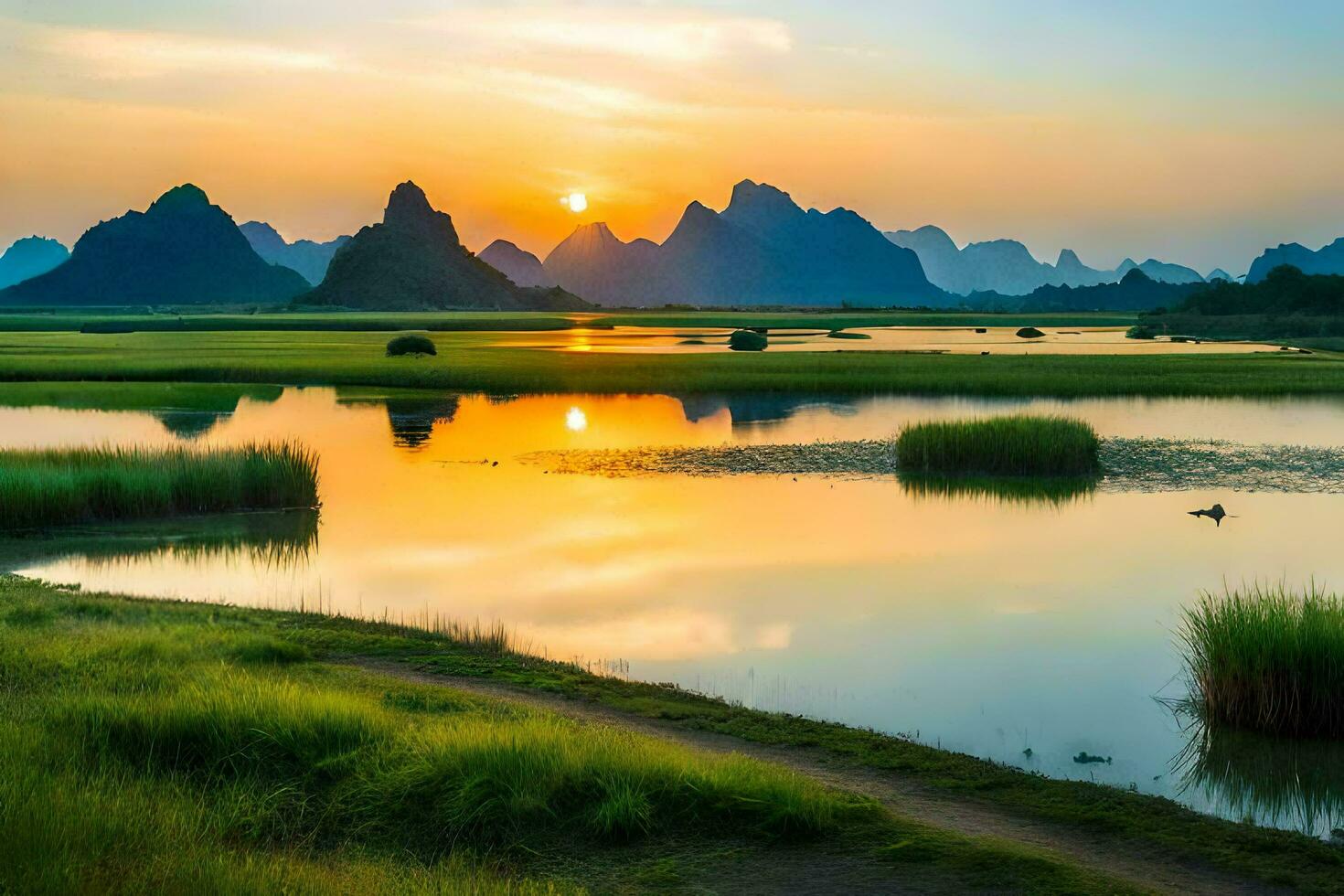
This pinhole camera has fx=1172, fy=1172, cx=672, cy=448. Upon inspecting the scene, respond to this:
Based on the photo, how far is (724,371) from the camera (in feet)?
213

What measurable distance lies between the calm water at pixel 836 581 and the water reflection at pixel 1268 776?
0.16 feet

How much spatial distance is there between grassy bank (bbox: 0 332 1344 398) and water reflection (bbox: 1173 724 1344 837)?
43055mm

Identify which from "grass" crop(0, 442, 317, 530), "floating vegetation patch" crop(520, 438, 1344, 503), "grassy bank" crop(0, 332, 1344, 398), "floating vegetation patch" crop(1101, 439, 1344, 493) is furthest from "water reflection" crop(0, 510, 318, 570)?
"grassy bank" crop(0, 332, 1344, 398)

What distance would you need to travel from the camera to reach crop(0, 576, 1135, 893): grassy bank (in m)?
7.80

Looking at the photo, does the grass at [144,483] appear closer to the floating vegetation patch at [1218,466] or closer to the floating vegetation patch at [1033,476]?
the floating vegetation patch at [1033,476]

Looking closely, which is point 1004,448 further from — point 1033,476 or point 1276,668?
point 1276,668

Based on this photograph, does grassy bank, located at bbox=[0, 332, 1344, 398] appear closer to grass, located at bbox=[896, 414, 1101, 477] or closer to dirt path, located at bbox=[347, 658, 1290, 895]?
grass, located at bbox=[896, 414, 1101, 477]

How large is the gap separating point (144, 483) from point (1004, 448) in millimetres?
21826

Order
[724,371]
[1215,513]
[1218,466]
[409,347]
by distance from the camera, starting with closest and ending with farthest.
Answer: [1215,513], [1218,466], [724,371], [409,347]

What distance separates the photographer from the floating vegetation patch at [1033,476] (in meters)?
29.9

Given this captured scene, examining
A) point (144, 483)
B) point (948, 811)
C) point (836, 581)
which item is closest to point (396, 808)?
point (948, 811)

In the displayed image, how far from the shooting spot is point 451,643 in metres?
15.3

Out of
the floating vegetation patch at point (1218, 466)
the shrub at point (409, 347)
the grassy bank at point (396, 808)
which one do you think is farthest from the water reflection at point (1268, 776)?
the shrub at point (409, 347)

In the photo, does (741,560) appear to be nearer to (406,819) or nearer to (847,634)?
(847,634)
